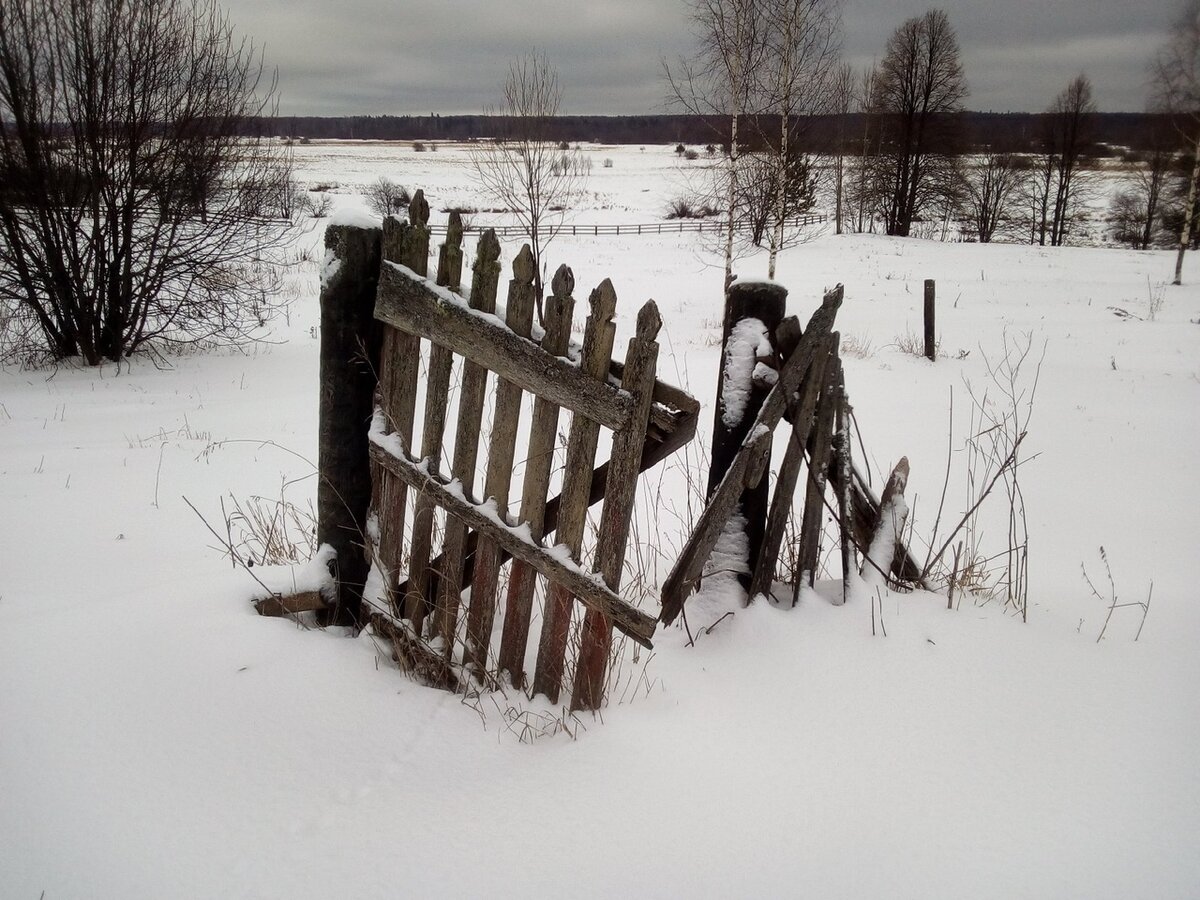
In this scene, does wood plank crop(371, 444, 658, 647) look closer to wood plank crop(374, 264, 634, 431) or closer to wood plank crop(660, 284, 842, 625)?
wood plank crop(660, 284, 842, 625)

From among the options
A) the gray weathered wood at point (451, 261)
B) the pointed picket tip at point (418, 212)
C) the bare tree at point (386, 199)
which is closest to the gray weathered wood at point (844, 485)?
the gray weathered wood at point (451, 261)

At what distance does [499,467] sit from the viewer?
2.09 m

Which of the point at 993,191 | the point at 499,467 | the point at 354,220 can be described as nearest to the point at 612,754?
the point at 499,467

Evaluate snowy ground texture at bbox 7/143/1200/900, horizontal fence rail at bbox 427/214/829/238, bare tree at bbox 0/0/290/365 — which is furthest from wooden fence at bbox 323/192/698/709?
horizontal fence rail at bbox 427/214/829/238

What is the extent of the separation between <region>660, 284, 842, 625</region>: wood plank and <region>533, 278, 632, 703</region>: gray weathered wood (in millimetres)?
349

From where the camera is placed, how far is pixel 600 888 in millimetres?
1562

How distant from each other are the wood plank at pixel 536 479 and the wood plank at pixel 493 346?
0.06 m

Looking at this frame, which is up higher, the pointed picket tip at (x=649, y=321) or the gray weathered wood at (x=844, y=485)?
the pointed picket tip at (x=649, y=321)

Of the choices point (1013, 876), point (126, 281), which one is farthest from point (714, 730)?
point (126, 281)

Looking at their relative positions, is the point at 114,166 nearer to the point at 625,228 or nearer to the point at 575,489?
the point at 575,489

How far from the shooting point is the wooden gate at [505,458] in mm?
1869

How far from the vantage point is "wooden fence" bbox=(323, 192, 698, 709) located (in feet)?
6.14

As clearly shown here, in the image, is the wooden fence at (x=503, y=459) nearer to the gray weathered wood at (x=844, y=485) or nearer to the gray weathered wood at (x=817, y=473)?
the gray weathered wood at (x=817, y=473)

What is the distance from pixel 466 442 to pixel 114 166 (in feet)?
27.7
